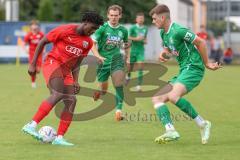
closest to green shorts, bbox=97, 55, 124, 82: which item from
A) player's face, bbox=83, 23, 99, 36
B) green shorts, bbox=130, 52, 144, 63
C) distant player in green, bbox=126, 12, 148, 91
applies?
player's face, bbox=83, 23, 99, 36

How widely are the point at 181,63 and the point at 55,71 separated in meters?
1.91

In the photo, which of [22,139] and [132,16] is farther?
[132,16]

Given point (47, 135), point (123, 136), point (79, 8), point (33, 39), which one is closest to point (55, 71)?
point (47, 135)

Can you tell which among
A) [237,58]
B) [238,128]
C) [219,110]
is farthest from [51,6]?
[238,128]

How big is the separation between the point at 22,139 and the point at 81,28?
2.04 m

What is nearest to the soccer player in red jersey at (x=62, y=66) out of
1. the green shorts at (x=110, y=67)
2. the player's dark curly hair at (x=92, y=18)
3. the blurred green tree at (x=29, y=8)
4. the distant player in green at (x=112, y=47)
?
the player's dark curly hair at (x=92, y=18)

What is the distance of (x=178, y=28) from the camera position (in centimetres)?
1148

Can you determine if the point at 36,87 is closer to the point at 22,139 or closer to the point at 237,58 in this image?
the point at 22,139

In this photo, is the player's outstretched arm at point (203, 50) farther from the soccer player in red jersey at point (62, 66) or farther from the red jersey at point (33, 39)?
the red jersey at point (33, 39)

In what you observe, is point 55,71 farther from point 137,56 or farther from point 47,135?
point 137,56

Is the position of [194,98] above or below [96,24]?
below

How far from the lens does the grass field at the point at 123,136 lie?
10.4 m

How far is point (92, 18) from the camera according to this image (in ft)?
36.5

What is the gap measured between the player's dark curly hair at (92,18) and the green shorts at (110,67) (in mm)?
3971
